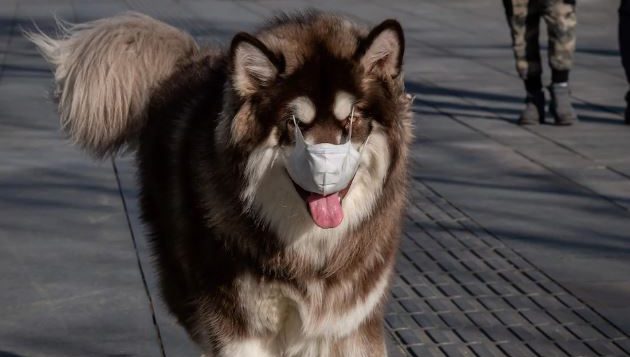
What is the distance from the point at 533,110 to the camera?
1024cm

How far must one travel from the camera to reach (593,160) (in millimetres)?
8836

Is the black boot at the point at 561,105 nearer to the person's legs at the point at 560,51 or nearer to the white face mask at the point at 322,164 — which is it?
the person's legs at the point at 560,51

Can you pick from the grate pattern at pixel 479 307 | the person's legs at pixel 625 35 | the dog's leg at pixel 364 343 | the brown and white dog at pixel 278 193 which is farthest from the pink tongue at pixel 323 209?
the person's legs at pixel 625 35

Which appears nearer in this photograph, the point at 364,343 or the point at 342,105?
the point at 342,105

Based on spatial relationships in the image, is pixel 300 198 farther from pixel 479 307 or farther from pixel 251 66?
pixel 479 307

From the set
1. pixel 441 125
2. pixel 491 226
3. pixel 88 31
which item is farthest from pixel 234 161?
pixel 441 125

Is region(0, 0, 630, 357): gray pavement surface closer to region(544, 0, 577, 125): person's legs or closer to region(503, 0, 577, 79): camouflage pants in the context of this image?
region(544, 0, 577, 125): person's legs

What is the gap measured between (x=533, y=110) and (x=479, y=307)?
182 inches

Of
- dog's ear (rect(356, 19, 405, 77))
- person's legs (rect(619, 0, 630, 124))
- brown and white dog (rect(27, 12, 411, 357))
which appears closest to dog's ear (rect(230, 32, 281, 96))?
brown and white dog (rect(27, 12, 411, 357))

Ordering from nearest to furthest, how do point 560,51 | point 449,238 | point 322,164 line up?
point 322,164 < point 449,238 < point 560,51

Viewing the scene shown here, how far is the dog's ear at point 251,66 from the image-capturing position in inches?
154

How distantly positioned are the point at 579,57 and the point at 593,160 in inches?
195

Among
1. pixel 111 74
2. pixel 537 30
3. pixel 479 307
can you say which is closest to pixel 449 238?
pixel 479 307

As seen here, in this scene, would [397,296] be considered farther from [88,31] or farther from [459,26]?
[459,26]
